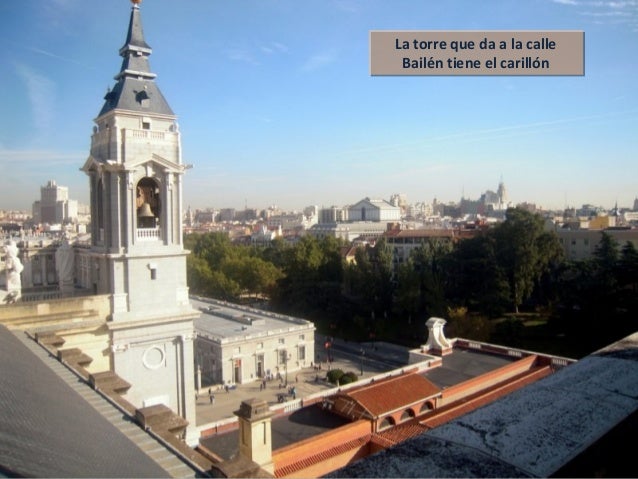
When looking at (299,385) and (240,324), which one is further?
(240,324)

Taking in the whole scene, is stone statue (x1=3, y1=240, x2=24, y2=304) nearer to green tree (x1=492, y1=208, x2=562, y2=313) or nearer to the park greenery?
the park greenery

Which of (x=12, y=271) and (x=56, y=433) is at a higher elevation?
(x=12, y=271)

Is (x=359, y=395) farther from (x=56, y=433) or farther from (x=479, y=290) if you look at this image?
(x=479, y=290)

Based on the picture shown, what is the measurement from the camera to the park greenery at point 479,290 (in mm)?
33594

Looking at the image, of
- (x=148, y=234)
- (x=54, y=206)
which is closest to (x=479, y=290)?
(x=148, y=234)

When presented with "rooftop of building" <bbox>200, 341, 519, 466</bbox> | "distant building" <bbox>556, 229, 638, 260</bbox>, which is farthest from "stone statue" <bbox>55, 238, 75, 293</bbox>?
"distant building" <bbox>556, 229, 638, 260</bbox>

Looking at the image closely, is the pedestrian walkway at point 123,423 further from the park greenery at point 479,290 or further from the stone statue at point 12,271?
the park greenery at point 479,290

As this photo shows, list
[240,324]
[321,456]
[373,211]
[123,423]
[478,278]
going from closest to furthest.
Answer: [123,423] → [321,456] → [240,324] → [478,278] → [373,211]

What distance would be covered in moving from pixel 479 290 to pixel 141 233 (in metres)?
30.6

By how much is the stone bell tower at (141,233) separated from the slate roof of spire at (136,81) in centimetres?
3

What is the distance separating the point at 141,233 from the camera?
47.1 feet

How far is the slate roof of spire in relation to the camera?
14.5m

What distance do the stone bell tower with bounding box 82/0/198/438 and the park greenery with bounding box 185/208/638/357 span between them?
80.7ft

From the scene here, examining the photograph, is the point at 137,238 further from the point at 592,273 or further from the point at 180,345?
the point at 592,273
